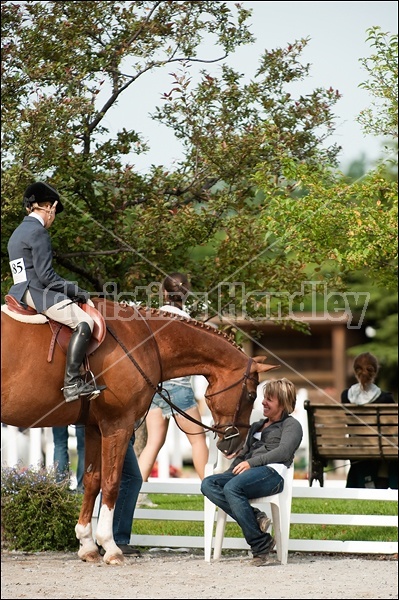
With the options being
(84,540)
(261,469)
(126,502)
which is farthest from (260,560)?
(84,540)

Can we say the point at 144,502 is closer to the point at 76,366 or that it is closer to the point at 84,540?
the point at 84,540

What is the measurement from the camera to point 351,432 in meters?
9.34

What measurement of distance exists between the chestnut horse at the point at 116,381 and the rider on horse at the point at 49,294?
156mm

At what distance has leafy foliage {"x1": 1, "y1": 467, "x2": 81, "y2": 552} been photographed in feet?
Result: 26.0

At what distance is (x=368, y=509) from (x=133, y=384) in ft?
13.2

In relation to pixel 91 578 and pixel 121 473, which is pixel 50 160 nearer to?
pixel 121 473

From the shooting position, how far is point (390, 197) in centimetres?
917

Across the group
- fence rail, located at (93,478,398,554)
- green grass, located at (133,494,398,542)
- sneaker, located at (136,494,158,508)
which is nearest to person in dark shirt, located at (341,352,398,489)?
green grass, located at (133,494,398,542)

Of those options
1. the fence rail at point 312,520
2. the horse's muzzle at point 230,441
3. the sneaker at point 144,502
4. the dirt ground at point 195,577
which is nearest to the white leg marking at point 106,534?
the dirt ground at point 195,577

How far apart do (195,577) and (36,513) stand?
70.2 inches

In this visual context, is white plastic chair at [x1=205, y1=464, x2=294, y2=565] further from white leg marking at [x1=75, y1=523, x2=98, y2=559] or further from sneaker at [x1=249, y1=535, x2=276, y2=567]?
white leg marking at [x1=75, y1=523, x2=98, y2=559]

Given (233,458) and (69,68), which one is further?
(69,68)

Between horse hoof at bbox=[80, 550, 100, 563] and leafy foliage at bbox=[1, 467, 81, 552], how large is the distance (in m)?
0.57

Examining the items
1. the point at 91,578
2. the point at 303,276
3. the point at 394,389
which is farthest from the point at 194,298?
the point at 394,389
